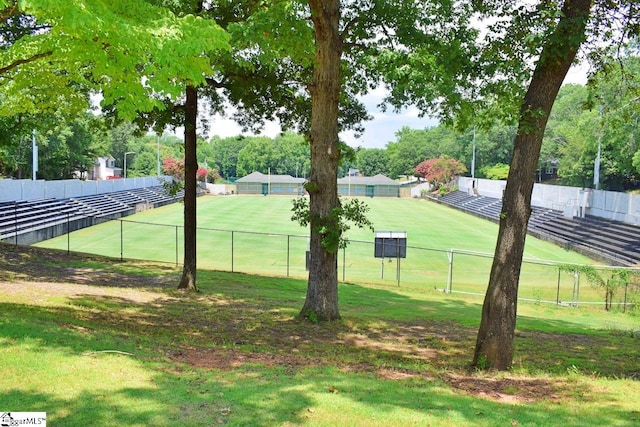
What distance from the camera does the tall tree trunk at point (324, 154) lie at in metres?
11.9

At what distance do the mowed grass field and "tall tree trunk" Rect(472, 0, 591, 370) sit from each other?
34.2 ft

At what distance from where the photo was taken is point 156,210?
61906 millimetres

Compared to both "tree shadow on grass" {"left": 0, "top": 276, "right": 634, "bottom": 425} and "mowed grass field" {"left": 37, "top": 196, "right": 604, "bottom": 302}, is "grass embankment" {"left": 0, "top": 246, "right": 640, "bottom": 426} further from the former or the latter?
"mowed grass field" {"left": 37, "top": 196, "right": 604, "bottom": 302}

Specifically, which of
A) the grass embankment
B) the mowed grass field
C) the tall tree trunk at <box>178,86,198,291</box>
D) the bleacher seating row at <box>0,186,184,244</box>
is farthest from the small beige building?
the grass embankment

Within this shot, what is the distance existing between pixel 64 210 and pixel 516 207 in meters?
39.9

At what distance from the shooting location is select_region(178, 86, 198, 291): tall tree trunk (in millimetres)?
16641

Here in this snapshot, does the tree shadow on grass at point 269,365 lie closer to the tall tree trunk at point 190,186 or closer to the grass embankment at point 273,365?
the grass embankment at point 273,365

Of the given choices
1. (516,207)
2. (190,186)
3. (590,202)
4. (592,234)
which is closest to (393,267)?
(190,186)

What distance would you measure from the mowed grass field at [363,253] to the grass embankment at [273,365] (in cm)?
701

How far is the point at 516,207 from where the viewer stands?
9109mm

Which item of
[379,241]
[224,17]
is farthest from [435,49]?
[379,241]

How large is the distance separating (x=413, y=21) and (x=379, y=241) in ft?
42.6

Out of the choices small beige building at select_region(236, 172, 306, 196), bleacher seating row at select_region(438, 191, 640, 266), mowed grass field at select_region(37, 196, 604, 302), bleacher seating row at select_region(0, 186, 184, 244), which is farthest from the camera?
small beige building at select_region(236, 172, 306, 196)

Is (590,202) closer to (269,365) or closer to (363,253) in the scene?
(363,253)
